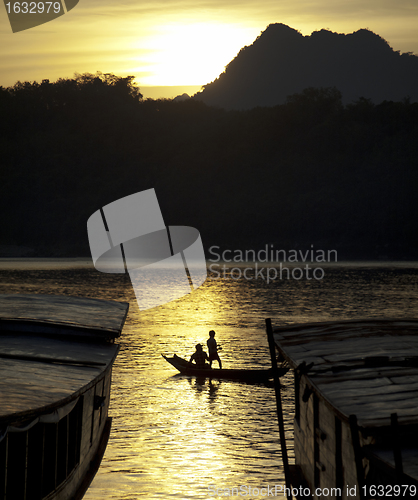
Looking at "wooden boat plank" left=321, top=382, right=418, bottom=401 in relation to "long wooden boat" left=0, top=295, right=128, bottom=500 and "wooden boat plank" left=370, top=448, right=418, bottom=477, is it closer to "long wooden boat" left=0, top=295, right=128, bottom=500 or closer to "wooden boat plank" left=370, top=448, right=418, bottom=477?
"wooden boat plank" left=370, top=448, right=418, bottom=477

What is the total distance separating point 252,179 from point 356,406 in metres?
180

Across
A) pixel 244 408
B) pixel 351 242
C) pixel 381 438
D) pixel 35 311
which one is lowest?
pixel 351 242

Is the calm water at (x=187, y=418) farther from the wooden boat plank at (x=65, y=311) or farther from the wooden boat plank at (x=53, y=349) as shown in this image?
the wooden boat plank at (x=65, y=311)

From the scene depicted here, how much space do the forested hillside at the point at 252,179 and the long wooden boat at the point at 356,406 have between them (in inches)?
6201

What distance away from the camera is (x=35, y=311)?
1767 centimetres

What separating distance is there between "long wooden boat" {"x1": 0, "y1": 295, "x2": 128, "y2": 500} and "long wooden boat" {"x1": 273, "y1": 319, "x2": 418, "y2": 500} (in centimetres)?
443

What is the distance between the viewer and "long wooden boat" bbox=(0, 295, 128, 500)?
9.15 metres

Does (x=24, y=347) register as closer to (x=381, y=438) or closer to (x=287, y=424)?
(x=381, y=438)

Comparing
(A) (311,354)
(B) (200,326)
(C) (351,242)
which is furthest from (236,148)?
(A) (311,354)

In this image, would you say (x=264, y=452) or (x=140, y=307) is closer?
(x=264, y=452)

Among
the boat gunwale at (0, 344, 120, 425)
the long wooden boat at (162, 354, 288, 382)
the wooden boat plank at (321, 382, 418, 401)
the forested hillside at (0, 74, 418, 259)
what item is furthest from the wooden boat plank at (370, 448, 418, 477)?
the forested hillside at (0, 74, 418, 259)

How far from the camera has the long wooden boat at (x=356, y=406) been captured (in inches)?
302

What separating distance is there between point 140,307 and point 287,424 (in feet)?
161

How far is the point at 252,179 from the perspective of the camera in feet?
613
